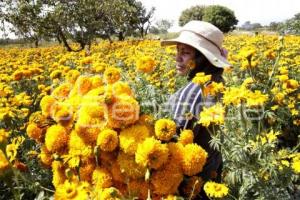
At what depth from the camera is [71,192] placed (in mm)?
1431

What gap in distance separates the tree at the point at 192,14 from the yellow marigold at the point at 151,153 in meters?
51.2

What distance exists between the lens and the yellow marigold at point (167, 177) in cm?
151

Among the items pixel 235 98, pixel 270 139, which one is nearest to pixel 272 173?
pixel 270 139

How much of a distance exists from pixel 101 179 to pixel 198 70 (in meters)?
1.55

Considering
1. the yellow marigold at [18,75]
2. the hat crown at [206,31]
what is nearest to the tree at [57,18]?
the yellow marigold at [18,75]

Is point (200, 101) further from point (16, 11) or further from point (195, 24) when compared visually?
point (16, 11)

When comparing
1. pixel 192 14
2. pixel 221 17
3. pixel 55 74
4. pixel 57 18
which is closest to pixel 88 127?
pixel 55 74

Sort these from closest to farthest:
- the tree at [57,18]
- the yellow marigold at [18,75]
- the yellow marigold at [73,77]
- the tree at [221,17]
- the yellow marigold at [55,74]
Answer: the yellow marigold at [73,77]
the yellow marigold at [55,74]
the yellow marigold at [18,75]
the tree at [57,18]
the tree at [221,17]

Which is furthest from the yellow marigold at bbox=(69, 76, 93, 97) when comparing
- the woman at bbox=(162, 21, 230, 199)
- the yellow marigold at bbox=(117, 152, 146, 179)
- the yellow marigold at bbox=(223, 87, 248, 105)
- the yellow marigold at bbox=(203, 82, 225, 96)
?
the yellow marigold at bbox=(203, 82, 225, 96)

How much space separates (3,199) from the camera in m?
2.95

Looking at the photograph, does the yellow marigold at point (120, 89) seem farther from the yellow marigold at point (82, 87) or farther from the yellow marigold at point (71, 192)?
the yellow marigold at point (71, 192)

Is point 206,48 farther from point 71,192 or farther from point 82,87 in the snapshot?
point 71,192

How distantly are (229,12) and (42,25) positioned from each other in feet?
108

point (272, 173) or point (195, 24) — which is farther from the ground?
point (195, 24)
